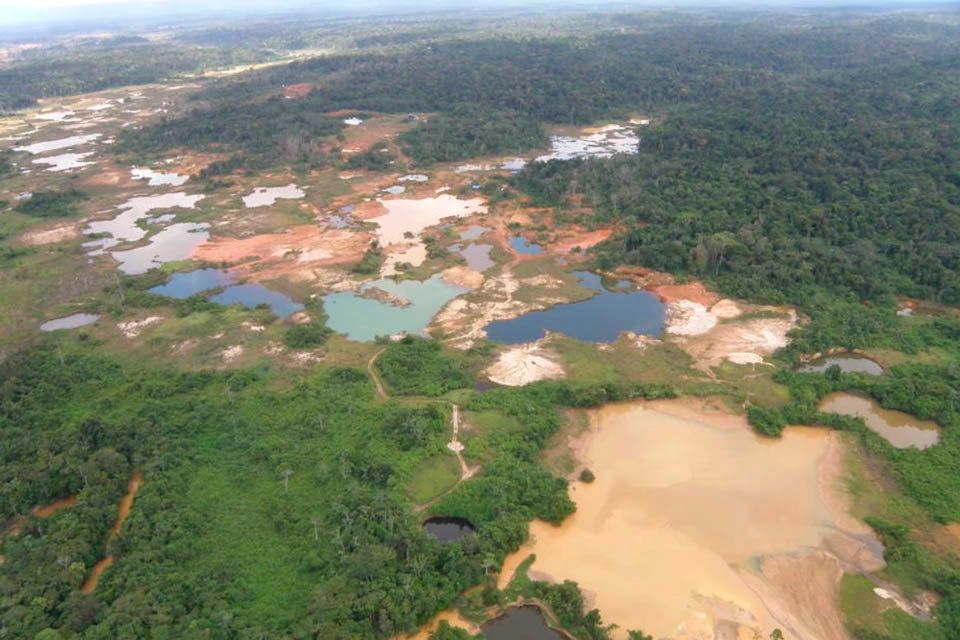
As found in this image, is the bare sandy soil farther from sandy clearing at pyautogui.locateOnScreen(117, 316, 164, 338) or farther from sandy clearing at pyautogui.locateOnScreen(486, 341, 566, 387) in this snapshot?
sandy clearing at pyautogui.locateOnScreen(486, 341, 566, 387)

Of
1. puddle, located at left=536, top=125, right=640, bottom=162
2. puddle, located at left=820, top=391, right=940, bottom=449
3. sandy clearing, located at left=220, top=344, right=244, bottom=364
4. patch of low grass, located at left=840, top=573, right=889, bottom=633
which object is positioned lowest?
patch of low grass, located at left=840, top=573, right=889, bottom=633

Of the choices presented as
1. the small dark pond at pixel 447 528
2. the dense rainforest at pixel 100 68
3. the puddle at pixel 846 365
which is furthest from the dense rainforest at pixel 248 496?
the dense rainforest at pixel 100 68

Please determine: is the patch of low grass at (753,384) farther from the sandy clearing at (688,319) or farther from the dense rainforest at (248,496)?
the dense rainforest at (248,496)

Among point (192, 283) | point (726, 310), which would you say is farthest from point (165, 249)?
Result: point (726, 310)

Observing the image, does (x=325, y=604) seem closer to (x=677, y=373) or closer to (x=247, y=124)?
(x=677, y=373)

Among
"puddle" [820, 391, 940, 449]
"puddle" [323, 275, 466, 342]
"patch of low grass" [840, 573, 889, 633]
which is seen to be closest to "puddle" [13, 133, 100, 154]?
"puddle" [323, 275, 466, 342]
